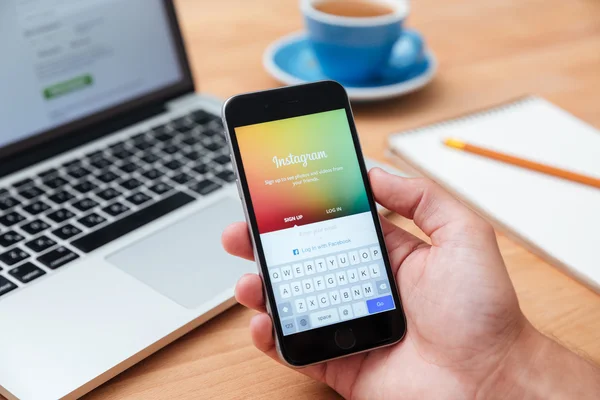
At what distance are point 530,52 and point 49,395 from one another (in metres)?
0.87

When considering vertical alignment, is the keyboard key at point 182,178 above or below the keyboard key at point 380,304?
above

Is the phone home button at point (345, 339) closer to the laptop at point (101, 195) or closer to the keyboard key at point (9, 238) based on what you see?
the laptop at point (101, 195)

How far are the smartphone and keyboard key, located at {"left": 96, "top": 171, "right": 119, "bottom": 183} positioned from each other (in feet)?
0.78

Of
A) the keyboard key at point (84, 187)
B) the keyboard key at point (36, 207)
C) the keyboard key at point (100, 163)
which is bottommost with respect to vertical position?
the keyboard key at point (84, 187)

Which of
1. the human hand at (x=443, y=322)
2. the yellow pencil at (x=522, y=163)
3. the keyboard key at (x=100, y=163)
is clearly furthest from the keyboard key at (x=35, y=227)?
the yellow pencil at (x=522, y=163)

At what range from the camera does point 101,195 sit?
27.3 inches

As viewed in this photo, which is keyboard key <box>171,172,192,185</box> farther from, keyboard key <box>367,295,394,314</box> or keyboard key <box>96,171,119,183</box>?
keyboard key <box>367,295,394,314</box>

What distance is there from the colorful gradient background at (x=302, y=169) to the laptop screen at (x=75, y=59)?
317 mm

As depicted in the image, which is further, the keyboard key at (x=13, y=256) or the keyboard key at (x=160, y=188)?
the keyboard key at (x=160, y=188)

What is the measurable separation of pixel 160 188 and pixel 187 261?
13cm

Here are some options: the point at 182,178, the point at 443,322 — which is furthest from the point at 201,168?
the point at 443,322

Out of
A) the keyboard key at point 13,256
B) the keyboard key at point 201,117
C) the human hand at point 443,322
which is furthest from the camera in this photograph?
the keyboard key at point 201,117

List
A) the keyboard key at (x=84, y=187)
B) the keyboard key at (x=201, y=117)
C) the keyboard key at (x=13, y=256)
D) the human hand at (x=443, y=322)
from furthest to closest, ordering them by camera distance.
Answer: the keyboard key at (x=201, y=117)
the keyboard key at (x=84, y=187)
the keyboard key at (x=13, y=256)
the human hand at (x=443, y=322)

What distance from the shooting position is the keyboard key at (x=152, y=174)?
2.38 feet
